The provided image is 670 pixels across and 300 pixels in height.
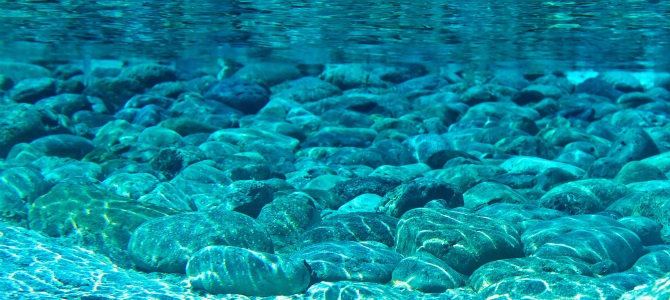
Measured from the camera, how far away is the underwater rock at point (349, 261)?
4.96 meters

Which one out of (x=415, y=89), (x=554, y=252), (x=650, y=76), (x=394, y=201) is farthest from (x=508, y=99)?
(x=554, y=252)

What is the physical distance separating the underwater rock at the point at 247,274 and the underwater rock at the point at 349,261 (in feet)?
0.79

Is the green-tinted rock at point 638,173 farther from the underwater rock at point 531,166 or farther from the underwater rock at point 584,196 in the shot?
the underwater rock at point 584,196

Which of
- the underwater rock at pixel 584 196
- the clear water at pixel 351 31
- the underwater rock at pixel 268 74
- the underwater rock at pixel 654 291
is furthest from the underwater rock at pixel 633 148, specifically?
the underwater rock at pixel 268 74

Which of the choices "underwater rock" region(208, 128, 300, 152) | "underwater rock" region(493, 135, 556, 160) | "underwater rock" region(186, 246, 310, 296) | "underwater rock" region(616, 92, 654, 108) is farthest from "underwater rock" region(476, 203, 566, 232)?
"underwater rock" region(616, 92, 654, 108)

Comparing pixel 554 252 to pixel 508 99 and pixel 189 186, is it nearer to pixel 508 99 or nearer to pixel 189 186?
pixel 189 186

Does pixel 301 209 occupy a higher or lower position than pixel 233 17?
lower

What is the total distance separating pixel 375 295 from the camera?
439cm

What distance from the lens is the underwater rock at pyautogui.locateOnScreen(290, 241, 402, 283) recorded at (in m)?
4.96

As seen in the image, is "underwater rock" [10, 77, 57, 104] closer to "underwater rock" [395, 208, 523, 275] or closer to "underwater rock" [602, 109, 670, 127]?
"underwater rock" [395, 208, 523, 275]

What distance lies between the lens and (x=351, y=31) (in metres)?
12.7

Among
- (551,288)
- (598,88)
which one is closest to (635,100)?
(598,88)

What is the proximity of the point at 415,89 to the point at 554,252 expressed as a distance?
11.7 meters

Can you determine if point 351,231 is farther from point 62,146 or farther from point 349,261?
point 62,146
